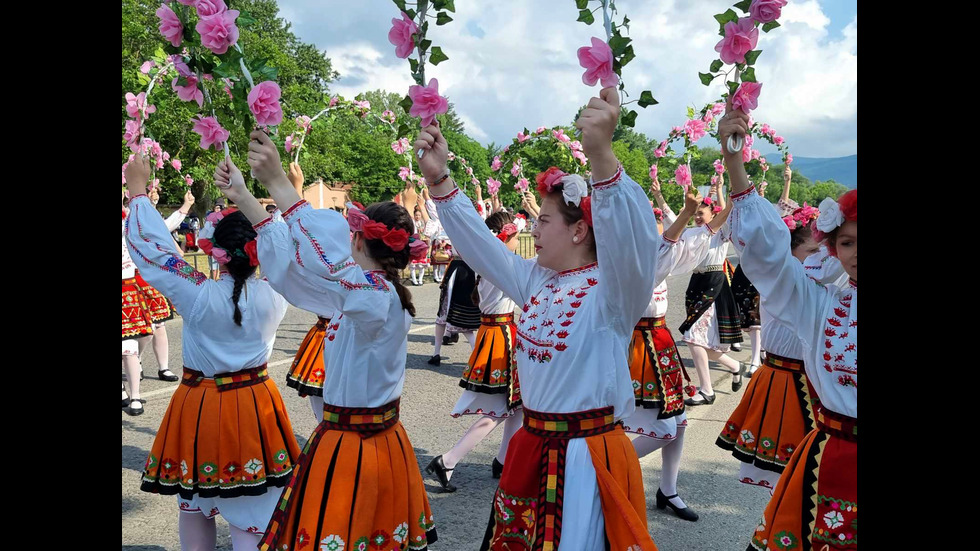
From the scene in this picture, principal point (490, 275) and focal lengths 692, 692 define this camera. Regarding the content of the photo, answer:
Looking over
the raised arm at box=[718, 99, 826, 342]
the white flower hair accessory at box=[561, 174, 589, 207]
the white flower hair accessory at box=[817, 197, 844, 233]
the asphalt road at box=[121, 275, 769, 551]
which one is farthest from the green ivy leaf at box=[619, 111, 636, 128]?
the asphalt road at box=[121, 275, 769, 551]

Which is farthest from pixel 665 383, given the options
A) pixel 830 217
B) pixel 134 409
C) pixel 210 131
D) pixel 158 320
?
pixel 158 320

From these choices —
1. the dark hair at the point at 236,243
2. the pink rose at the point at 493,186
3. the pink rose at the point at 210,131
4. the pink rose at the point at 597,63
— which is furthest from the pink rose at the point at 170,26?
the pink rose at the point at 493,186

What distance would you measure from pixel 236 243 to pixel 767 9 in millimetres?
2582

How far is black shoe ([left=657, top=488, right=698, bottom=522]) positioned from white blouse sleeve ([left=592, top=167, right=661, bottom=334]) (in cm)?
266

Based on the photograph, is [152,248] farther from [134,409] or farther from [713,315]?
[713,315]

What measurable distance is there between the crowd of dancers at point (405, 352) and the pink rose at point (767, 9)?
26 cm

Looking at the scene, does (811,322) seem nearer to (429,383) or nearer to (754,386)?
(754,386)

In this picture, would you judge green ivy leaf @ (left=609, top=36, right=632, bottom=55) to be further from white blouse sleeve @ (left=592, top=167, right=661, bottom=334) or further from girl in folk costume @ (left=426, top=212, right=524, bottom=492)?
girl in folk costume @ (left=426, top=212, right=524, bottom=492)

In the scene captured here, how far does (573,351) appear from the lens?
2.30 m

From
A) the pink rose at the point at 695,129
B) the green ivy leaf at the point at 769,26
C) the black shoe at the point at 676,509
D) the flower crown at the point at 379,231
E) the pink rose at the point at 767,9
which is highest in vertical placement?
the pink rose at the point at 695,129

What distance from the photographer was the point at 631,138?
77.8 metres

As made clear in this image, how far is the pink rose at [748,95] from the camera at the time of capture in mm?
1948

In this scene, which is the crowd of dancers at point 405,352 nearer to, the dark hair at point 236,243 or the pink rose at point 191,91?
the dark hair at point 236,243

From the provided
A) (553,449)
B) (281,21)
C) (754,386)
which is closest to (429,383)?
(754,386)
